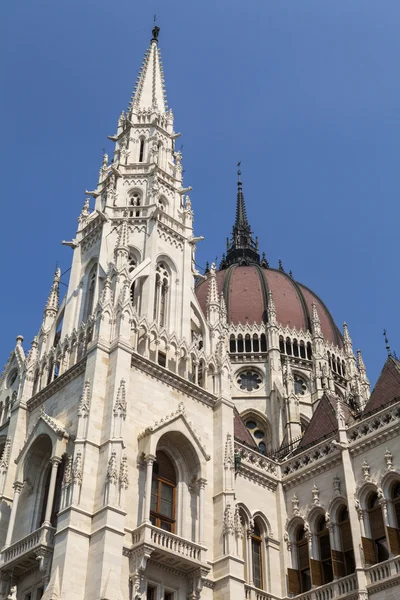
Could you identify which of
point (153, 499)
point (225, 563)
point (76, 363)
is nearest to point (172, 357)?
point (76, 363)

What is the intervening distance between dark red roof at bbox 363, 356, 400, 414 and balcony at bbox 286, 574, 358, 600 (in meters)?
6.90

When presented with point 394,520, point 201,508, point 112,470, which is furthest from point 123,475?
point 394,520

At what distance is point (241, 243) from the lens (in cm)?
6888

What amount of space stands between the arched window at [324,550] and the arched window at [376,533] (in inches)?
84.7

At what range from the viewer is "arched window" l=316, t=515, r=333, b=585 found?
1141 inches

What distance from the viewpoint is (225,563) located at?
2678 cm

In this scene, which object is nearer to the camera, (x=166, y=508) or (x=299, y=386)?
(x=166, y=508)

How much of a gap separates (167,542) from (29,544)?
4569mm

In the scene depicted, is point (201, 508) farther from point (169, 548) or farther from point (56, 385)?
point (56, 385)

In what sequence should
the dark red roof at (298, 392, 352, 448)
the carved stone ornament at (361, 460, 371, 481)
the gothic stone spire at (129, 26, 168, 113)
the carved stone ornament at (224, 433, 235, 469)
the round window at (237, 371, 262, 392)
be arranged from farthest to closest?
the round window at (237, 371, 262, 392) → the gothic stone spire at (129, 26, 168, 113) → the dark red roof at (298, 392, 352, 448) → the carved stone ornament at (224, 433, 235, 469) → the carved stone ornament at (361, 460, 371, 481)

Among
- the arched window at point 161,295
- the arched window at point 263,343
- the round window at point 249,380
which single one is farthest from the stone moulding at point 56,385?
the arched window at point 263,343

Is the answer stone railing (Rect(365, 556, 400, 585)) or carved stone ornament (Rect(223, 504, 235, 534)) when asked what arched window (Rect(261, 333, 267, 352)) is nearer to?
carved stone ornament (Rect(223, 504, 235, 534))

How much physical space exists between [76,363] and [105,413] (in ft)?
10.6

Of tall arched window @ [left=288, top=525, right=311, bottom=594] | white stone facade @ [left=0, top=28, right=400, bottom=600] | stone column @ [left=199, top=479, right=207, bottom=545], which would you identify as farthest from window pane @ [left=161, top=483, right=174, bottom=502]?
tall arched window @ [left=288, top=525, right=311, bottom=594]
